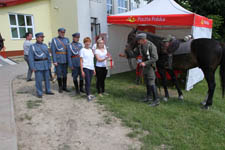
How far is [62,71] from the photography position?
4.94m

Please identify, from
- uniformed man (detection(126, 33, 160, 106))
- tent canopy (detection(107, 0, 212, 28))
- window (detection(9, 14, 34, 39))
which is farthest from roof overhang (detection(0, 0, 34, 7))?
uniformed man (detection(126, 33, 160, 106))

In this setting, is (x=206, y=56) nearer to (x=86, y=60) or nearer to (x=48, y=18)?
(x=86, y=60)

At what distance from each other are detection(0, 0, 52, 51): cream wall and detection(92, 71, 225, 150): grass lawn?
861 cm

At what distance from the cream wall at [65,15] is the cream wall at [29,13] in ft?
1.45

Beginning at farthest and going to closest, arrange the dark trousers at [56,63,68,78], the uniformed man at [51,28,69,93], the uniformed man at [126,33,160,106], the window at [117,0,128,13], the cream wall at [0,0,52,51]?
the window at [117,0,128,13]
the cream wall at [0,0,52,51]
the dark trousers at [56,63,68,78]
the uniformed man at [51,28,69,93]
the uniformed man at [126,33,160,106]

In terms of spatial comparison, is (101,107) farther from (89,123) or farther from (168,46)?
(168,46)

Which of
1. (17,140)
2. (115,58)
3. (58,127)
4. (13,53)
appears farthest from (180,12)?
A: (13,53)

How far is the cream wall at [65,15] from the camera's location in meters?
11.8

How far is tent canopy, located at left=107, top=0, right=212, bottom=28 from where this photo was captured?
4.89 meters

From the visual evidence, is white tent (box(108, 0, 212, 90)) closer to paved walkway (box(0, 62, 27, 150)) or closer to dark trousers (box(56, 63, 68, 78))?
dark trousers (box(56, 63, 68, 78))

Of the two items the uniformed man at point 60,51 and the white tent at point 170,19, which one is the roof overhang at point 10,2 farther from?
the uniformed man at point 60,51

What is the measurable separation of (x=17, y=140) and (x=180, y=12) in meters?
5.13

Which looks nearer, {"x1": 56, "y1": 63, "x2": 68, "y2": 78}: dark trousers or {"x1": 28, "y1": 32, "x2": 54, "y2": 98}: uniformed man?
{"x1": 28, "y1": 32, "x2": 54, "y2": 98}: uniformed man

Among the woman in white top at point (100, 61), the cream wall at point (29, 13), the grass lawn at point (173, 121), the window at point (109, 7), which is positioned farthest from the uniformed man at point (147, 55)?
the window at point (109, 7)
